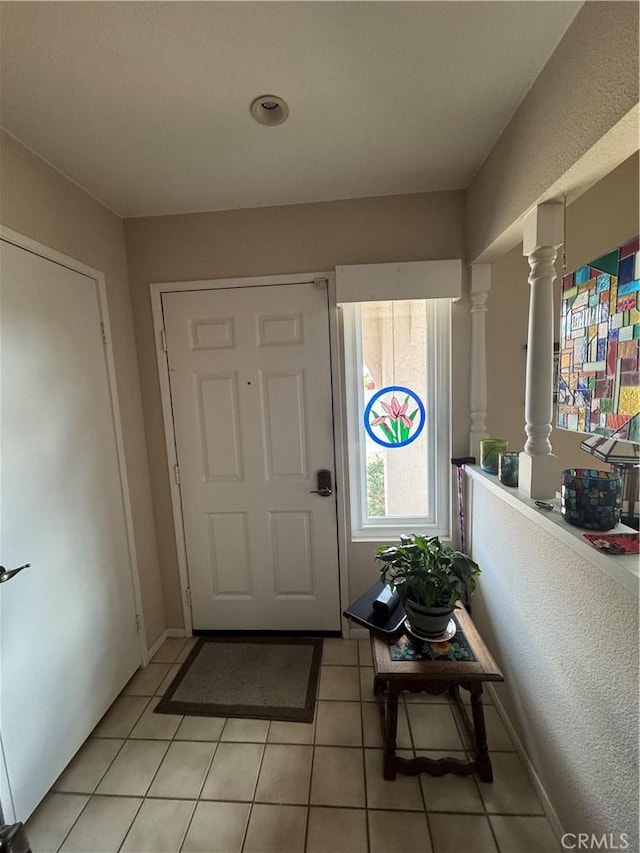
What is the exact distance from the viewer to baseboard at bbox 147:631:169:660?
1.90 meters

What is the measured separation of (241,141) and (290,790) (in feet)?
8.09

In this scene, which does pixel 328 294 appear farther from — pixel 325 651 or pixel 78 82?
pixel 325 651

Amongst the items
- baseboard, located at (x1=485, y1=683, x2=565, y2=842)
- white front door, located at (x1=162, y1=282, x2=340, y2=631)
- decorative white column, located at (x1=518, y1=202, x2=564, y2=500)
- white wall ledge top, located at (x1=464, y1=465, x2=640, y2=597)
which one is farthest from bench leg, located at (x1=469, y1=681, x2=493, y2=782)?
white front door, located at (x1=162, y1=282, x2=340, y2=631)

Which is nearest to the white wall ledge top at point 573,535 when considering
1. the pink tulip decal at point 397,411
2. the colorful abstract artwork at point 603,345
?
the colorful abstract artwork at point 603,345

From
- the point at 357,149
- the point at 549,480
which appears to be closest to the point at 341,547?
the point at 549,480

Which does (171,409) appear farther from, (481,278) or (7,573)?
(481,278)

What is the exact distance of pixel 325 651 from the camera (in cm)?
191

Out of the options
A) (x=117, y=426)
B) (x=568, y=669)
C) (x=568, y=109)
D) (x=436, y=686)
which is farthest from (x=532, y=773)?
(x=117, y=426)

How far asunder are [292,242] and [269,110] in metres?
0.64

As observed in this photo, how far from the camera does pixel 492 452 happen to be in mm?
1560

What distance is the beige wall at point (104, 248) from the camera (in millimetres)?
1277

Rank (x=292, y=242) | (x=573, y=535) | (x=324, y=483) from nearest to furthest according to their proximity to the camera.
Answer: (x=573, y=535), (x=292, y=242), (x=324, y=483)

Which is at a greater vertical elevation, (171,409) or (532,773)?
(171,409)

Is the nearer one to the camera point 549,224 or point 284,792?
point 549,224
